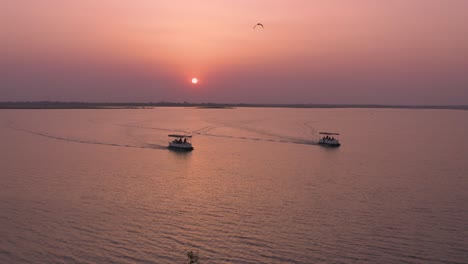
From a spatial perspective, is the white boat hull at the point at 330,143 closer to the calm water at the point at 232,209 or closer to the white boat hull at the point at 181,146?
the calm water at the point at 232,209

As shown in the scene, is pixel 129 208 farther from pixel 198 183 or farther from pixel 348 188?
pixel 348 188

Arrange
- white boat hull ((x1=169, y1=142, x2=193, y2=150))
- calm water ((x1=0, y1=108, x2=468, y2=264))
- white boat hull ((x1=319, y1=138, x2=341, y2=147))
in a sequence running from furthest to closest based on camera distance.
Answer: white boat hull ((x1=319, y1=138, x2=341, y2=147)), white boat hull ((x1=169, y1=142, x2=193, y2=150)), calm water ((x1=0, y1=108, x2=468, y2=264))

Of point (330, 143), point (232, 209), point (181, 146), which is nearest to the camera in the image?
point (232, 209)

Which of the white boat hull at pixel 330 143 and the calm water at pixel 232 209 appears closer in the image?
the calm water at pixel 232 209

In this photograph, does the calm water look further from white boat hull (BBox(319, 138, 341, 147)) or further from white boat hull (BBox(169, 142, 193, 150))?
white boat hull (BBox(319, 138, 341, 147))

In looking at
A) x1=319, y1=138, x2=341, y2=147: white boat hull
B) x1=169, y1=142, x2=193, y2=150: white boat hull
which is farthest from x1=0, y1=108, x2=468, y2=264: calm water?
x1=319, y1=138, x2=341, y2=147: white boat hull

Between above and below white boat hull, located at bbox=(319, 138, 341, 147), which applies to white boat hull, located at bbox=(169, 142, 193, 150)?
below

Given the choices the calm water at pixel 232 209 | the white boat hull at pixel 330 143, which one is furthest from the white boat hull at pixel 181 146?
the white boat hull at pixel 330 143

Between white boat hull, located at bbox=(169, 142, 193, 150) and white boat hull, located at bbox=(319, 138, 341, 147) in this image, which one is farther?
white boat hull, located at bbox=(319, 138, 341, 147)

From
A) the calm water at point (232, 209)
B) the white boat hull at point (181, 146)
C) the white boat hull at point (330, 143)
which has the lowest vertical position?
the calm water at point (232, 209)

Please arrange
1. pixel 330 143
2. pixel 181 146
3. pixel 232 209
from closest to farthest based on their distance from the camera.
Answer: pixel 232 209 → pixel 181 146 → pixel 330 143

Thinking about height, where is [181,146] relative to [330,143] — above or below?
below

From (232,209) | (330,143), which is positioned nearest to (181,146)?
(330,143)

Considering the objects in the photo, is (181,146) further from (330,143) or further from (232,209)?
(232,209)
